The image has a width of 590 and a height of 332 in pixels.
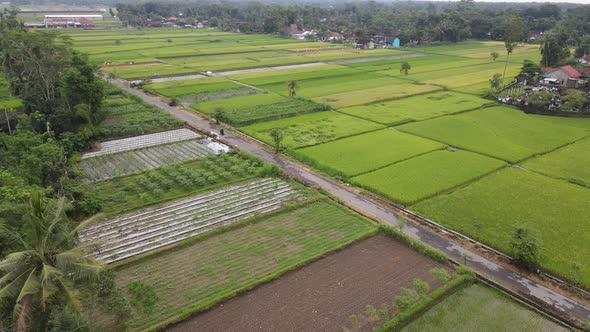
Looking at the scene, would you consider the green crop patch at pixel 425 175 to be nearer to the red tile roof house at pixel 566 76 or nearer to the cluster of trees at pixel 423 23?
the red tile roof house at pixel 566 76

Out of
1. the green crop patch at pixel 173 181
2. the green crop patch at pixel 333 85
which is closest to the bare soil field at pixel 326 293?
the green crop patch at pixel 173 181

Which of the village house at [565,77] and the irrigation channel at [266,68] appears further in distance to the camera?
the irrigation channel at [266,68]

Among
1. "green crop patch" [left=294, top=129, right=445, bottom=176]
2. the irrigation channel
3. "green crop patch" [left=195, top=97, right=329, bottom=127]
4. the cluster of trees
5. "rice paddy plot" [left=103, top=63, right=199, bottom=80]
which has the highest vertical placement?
the cluster of trees

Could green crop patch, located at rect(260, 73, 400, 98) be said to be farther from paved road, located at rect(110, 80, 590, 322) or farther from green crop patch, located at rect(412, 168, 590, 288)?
green crop patch, located at rect(412, 168, 590, 288)

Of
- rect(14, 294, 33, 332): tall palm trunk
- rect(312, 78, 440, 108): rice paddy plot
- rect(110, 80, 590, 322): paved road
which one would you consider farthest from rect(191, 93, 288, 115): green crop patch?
rect(14, 294, 33, 332): tall palm trunk

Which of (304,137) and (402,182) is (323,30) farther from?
(402,182)

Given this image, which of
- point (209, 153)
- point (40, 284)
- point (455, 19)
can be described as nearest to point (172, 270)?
point (40, 284)
